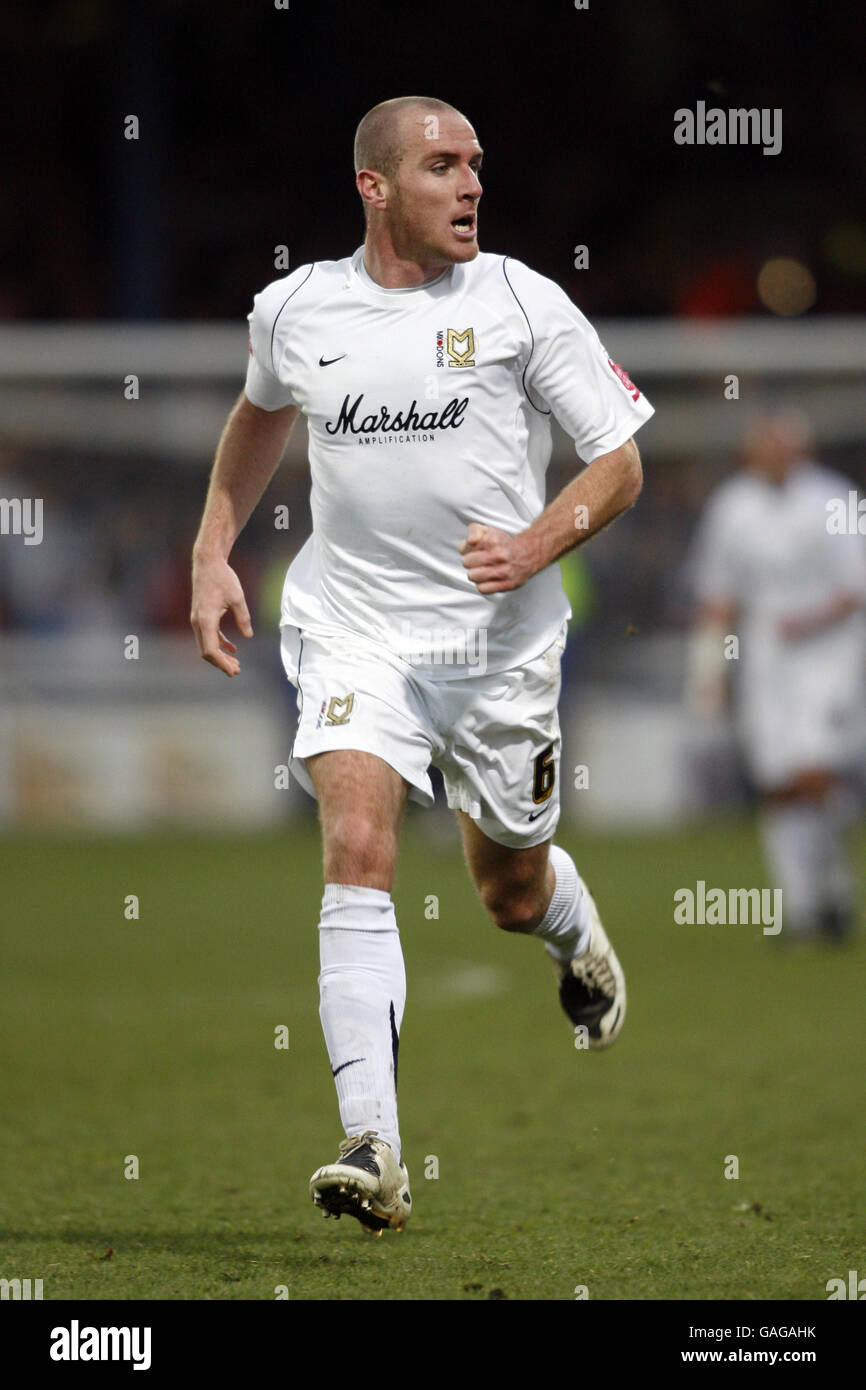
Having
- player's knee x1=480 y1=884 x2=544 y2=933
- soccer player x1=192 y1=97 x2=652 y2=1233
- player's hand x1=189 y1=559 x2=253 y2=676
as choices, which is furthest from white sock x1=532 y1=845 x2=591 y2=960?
player's hand x1=189 y1=559 x2=253 y2=676

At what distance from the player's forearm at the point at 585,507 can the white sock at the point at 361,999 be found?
32.2 inches

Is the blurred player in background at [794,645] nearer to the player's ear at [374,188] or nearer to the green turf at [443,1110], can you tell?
the green turf at [443,1110]

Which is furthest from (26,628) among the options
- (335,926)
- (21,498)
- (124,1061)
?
(335,926)

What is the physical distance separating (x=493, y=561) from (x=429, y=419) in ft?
1.34

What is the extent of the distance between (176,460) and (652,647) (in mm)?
4060

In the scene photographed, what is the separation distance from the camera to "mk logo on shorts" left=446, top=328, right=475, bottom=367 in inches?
185

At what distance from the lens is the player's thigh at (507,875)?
5258 millimetres

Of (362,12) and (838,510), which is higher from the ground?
(362,12)

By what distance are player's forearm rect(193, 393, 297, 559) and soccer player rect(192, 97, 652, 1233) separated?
2cm

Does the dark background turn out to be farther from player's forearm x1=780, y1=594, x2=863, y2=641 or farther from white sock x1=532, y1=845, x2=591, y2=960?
white sock x1=532, y1=845, x2=591, y2=960

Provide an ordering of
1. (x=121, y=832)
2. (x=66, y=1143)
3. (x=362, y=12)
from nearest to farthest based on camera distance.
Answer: (x=66, y=1143)
(x=121, y=832)
(x=362, y=12)

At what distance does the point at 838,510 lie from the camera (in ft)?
33.6
